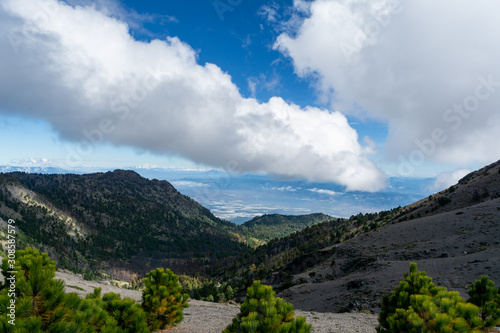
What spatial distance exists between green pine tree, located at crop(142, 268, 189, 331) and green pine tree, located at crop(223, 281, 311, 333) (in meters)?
9.50

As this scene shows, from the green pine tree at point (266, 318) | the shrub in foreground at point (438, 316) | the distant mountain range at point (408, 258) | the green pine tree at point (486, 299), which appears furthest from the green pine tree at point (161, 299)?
the distant mountain range at point (408, 258)

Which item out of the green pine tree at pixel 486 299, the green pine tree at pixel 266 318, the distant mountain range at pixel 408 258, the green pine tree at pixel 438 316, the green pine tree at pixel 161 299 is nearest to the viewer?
the green pine tree at pixel 438 316

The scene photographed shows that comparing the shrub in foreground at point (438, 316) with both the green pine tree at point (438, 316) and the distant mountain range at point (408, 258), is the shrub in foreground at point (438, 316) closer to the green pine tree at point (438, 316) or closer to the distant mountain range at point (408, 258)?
the green pine tree at point (438, 316)

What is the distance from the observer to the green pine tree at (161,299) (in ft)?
52.5

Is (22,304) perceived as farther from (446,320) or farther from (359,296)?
(359,296)

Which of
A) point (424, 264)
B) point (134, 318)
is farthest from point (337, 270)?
point (134, 318)

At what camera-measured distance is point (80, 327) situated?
6922mm

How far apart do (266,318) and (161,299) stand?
11308 mm

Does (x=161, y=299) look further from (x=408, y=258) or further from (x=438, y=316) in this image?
(x=408, y=258)

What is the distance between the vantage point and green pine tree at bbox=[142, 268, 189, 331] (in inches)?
631

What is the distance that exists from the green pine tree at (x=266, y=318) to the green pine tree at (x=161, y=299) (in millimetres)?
9498

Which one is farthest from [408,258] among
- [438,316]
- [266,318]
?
[266,318]

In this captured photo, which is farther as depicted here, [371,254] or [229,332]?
[371,254]

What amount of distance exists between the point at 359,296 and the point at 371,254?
82.5 feet
